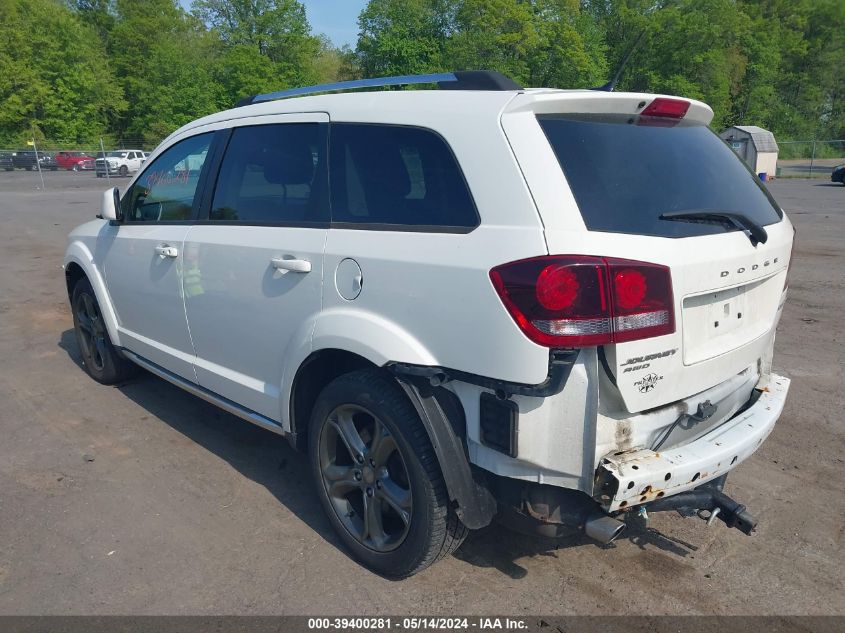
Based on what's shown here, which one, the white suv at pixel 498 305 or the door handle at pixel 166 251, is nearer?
the white suv at pixel 498 305

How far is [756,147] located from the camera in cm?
3158

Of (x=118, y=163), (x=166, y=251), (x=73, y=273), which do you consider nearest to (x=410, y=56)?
(x=118, y=163)

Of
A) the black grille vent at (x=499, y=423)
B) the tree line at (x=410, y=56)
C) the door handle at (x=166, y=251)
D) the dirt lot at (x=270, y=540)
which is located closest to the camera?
the black grille vent at (x=499, y=423)

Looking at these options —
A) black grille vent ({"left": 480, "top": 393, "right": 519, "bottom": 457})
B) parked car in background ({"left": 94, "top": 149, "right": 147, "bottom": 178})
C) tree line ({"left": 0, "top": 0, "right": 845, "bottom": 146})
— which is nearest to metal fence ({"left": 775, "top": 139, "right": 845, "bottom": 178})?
tree line ({"left": 0, "top": 0, "right": 845, "bottom": 146})

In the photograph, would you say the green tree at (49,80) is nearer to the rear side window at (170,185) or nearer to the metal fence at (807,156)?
the metal fence at (807,156)

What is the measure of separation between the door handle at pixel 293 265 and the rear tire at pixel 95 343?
2.47 meters

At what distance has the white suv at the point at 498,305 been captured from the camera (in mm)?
2178

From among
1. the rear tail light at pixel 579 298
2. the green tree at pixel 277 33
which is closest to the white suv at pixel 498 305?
the rear tail light at pixel 579 298

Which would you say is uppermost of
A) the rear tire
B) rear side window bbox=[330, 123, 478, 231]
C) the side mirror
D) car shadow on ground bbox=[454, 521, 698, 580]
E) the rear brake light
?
the rear brake light

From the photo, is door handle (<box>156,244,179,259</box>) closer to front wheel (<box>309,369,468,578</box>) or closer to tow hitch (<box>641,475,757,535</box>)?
front wheel (<box>309,369,468,578</box>)

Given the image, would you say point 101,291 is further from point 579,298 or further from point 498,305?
point 579,298

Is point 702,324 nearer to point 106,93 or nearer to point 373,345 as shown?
point 373,345

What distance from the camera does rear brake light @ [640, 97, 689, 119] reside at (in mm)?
2598

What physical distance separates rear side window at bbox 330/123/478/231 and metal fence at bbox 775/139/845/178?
40501 mm
